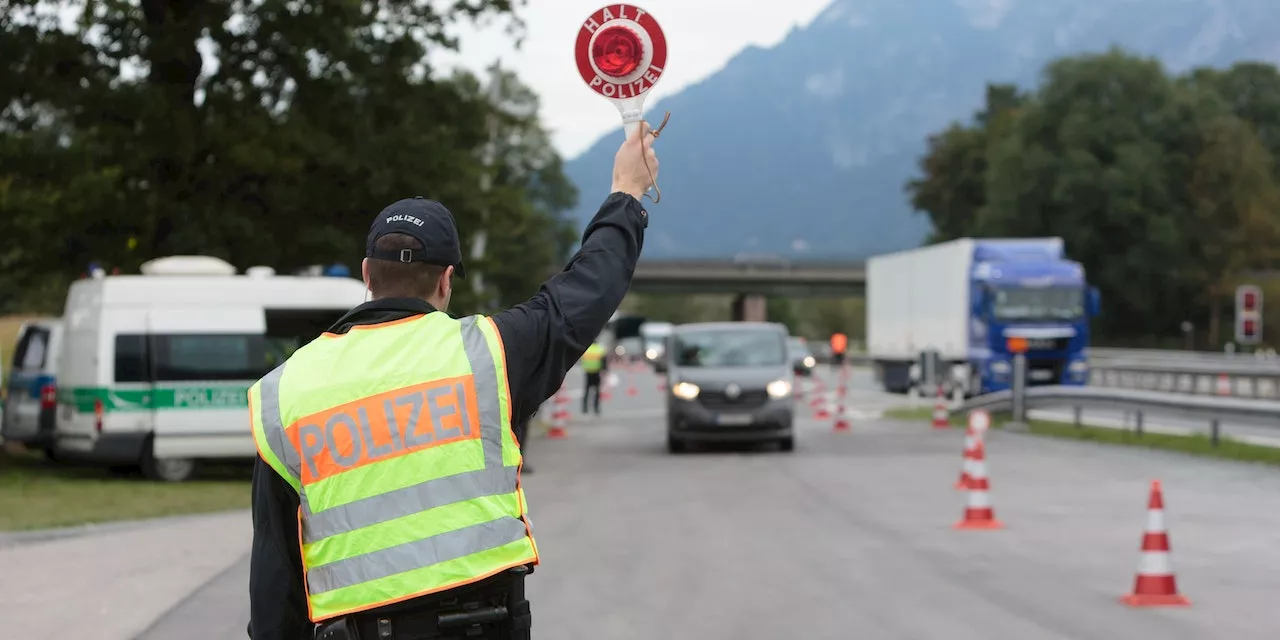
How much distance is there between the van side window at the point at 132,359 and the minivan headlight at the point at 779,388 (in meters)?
8.74

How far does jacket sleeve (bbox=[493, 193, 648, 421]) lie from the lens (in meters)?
3.43

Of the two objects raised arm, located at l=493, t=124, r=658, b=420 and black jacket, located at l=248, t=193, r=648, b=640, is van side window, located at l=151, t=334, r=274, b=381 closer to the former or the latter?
black jacket, located at l=248, t=193, r=648, b=640

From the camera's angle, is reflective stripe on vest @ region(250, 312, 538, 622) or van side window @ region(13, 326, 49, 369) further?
van side window @ region(13, 326, 49, 369)

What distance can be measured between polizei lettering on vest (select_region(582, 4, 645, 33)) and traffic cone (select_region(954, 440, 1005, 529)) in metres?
10.6

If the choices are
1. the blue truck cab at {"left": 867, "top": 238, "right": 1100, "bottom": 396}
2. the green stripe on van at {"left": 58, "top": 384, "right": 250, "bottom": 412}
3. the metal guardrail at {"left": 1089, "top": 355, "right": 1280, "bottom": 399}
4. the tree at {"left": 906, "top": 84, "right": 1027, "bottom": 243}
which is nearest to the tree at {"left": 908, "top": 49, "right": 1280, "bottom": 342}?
the tree at {"left": 906, "top": 84, "right": 1027, "bottom": 243}

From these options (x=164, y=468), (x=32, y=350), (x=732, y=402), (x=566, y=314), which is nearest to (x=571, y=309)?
(x=566, y=314)

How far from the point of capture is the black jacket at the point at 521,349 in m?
3.43

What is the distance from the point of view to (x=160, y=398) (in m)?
19.2

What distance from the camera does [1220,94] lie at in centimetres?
8550

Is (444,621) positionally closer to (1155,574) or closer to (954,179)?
(1155,574)

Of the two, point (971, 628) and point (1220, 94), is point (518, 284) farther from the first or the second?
point (971, 628)

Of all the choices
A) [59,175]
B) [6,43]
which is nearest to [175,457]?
[59,175]

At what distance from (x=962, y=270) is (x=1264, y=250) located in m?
44.8

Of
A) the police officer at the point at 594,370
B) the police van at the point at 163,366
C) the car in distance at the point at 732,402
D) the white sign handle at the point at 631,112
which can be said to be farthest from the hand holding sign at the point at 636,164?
the police officer at the point at 594,370
